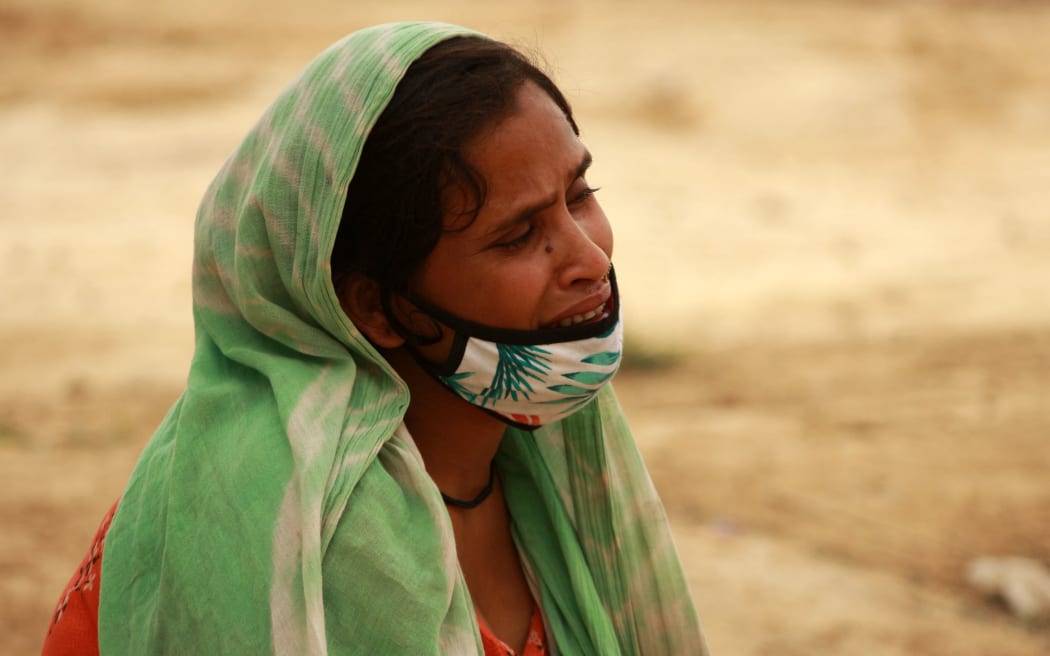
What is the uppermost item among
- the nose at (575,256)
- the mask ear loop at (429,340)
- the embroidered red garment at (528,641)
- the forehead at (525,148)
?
the forehead at (525,148)

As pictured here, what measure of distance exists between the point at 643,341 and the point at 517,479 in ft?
20.8

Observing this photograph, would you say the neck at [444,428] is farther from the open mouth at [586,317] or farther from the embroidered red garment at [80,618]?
the embroidered red garment at [80,618]

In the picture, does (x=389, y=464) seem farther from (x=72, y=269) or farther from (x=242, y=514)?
(x=72, y=269)

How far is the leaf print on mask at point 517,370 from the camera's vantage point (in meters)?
1.97

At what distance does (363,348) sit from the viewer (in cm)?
188

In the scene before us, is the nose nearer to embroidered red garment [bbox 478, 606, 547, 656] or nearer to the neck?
the neck

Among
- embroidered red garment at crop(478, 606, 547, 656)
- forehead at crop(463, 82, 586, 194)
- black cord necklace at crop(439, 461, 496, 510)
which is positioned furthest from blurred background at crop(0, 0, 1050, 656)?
embroidered red garment at crop(478, 606, 547, 656)

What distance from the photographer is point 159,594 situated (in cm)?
178

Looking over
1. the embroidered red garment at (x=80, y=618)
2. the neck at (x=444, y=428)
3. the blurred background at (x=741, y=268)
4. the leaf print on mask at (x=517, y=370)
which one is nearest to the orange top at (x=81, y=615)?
the embroidered red garment at (x=80, y=618)

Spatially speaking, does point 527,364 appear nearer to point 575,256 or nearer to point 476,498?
point 575,256

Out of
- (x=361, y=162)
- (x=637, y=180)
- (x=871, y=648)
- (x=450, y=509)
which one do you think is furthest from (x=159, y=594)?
(x=637, y=180)

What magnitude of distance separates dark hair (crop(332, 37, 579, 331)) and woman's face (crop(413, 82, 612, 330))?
0.02 metres

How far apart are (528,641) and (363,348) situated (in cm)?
64

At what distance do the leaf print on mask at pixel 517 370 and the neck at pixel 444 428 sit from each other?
9cm
